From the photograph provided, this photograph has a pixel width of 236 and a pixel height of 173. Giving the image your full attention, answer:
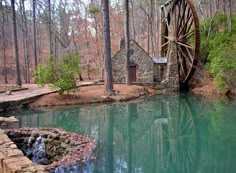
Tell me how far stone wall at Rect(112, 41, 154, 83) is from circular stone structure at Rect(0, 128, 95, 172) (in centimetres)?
1141

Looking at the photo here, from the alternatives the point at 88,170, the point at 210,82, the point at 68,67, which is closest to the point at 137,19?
the point at 210,82

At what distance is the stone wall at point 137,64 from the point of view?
1736cm

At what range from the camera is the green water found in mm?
4711

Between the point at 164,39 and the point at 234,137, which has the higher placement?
the point at 164,39

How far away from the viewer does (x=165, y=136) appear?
669cm

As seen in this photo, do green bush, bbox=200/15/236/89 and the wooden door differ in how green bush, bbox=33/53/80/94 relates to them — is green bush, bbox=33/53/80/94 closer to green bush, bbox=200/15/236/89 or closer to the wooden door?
the wooden door

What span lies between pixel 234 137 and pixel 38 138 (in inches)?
173

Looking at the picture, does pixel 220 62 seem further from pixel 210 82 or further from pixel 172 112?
pixel 172 112

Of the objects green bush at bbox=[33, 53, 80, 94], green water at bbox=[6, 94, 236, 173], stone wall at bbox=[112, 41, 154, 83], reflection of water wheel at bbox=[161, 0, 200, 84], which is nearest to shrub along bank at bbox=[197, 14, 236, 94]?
reflection of water wheel at bbox=[161, 0, 200, 84]

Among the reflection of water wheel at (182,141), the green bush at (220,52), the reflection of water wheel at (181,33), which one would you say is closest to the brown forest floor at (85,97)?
the reflection of water wheel at (182,141)

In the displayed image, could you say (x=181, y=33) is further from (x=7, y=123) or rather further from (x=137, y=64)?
(x=7, y=123)

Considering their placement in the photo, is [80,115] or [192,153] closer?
[192,153]

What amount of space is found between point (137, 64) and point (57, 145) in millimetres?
12520

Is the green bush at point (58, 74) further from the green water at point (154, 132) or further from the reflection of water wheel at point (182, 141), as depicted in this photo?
the reflection of water wheel at point (182, 141)
